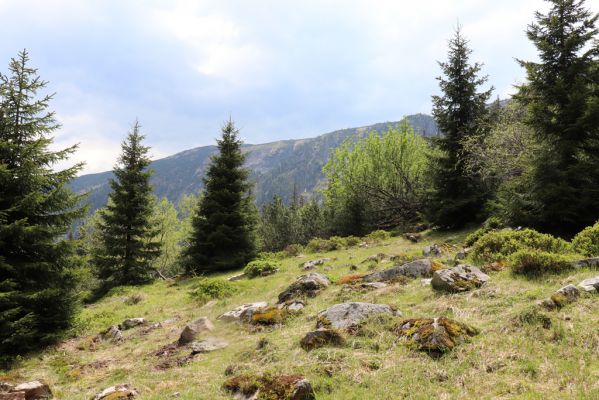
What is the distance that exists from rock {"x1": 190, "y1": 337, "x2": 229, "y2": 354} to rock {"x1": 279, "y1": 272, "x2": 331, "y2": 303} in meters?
3.32

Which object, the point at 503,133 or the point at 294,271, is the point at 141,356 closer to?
the point at 294,271

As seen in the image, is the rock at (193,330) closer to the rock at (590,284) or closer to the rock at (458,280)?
the rock at (458,280)

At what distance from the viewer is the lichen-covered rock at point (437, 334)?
6684mm

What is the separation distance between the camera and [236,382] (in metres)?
6.85

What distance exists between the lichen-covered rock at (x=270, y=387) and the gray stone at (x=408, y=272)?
6868 millimetres

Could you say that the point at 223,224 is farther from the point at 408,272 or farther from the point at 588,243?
the point at 588,243

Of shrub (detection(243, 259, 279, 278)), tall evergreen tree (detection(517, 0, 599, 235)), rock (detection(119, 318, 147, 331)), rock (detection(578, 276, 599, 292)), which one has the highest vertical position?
tall evergreen tree (detection(517, 0, 599, 235))

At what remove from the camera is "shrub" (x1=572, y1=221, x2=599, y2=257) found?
1092 centimetres

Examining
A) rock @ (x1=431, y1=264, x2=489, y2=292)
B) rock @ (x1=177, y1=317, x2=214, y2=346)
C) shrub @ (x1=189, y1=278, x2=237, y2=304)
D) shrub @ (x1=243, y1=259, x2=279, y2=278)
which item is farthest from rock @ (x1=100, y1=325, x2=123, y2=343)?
rock @ (x1=431, y1=264, x2=489, y2=292)

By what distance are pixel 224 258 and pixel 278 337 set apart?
18.0 metres

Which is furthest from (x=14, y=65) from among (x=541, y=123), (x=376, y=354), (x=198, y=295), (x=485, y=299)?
(x=541, y=123)

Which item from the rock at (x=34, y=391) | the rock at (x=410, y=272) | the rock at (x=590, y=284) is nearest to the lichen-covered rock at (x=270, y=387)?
the rock at (x=34, y=391)

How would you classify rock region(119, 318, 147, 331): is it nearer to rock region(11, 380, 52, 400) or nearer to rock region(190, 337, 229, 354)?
rock region(190, 337, 229, 354)

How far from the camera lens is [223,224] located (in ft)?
87.0
